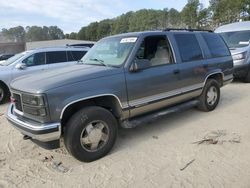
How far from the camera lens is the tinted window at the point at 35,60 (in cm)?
866

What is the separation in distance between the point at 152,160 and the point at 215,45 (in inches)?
147

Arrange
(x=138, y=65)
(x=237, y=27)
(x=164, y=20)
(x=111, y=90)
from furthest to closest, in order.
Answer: (x=164, y=20) → (x=237, y=27) → (x=138, y=65) → (x=111, y=90)

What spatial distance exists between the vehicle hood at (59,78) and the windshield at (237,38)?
7.43 meters

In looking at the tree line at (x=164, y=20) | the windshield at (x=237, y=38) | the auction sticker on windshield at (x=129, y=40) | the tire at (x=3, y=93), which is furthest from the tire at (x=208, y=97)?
the tire at (x=3, y=93)

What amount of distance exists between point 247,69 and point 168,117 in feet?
16.7

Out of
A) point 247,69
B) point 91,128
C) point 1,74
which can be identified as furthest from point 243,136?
point 1,74

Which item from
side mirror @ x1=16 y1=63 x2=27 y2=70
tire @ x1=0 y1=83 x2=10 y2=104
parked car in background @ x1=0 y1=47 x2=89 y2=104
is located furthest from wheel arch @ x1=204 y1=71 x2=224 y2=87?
tire @ x1=0 y1=83 x2=10 y2=104

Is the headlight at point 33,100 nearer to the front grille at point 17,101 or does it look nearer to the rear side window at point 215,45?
the front grille at point 17,101

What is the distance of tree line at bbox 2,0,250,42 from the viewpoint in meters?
29.7

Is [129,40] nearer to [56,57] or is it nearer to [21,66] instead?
[21,66]

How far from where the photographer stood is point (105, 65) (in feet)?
14.7

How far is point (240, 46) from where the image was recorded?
9.94 meters

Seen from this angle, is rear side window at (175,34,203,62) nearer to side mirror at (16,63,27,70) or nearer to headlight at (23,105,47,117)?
headlight at (23,105,47,117)

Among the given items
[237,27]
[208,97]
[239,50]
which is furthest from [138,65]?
[237,27]
